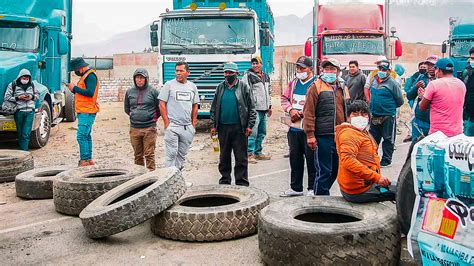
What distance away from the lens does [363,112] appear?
4445 millimetres

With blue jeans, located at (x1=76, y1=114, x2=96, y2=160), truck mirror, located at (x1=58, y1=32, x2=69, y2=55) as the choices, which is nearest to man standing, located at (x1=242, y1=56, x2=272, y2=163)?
blue jeans, located at (x1=76, y1=114, x2=96, y2=160)

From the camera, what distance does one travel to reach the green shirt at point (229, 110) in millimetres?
6281

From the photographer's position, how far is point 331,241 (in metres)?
3.56

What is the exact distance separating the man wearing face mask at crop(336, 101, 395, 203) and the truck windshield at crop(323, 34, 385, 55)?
419 inches

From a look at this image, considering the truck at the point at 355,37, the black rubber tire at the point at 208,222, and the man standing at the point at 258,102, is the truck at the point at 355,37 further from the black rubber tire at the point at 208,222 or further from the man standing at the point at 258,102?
the black rubber tire at the point at 208,222

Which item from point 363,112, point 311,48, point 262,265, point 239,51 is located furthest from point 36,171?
point 311,48

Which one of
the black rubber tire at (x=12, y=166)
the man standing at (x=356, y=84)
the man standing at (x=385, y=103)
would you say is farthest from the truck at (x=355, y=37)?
the black rubber tire at (x=12, y=166)

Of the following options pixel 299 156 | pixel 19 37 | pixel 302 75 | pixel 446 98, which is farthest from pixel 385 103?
pixel 19 37

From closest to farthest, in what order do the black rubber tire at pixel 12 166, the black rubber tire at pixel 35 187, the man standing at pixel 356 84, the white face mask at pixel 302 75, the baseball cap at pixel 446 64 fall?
the baseball cap at pixel 446 64
the white face mask at pixel 302 75
the black rubber tire at pixel 35 187
the black rubber tire at pixel 12 166
the man standing at pixel 356 84

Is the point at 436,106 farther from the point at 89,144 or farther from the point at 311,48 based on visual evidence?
the point at 311,48

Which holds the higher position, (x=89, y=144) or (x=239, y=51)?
(x=239, y=51)

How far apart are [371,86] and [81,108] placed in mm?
4733

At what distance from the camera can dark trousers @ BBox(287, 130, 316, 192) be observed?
19.4ft

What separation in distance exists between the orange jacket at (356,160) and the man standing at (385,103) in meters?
3.63
